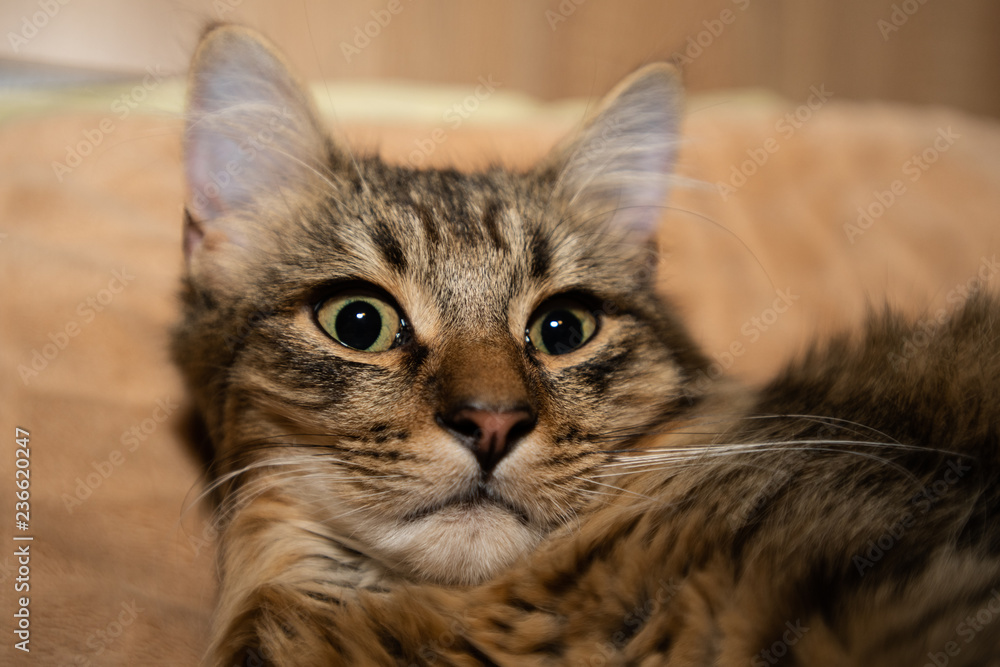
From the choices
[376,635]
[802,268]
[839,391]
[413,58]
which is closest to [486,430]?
[376,635]

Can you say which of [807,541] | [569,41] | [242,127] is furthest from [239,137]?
[569,41]

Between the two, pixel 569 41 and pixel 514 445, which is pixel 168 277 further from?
pixel 569 41

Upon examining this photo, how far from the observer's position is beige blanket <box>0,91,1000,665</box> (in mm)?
1116

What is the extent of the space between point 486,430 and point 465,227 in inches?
17.1

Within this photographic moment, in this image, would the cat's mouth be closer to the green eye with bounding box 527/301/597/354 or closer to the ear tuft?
the green eye with bounding box 527/301/597/354

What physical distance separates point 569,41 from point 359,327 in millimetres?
2340

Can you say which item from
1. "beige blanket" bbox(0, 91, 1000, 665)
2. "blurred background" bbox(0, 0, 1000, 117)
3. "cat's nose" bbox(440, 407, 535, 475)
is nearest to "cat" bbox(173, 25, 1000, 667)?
"cat's nose" bbox(440, 407, 535, 475)

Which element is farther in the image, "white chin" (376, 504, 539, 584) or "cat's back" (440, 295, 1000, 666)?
"white chin" (376, 504, 539, 584)

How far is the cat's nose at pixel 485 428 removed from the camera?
86 cm

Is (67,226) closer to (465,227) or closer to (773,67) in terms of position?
(465,227)

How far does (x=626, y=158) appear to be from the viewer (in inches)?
57.7

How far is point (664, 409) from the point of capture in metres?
1.15

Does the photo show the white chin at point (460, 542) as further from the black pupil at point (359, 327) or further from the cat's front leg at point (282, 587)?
the black pupil at point (359, 327)

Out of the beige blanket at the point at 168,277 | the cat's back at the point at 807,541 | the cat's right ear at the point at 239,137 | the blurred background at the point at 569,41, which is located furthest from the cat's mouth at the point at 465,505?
the blurred background at the point at 569,41
